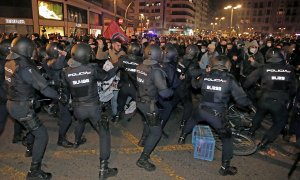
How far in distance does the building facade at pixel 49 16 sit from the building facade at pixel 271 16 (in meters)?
84.3

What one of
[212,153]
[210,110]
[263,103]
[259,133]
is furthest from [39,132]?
[259,133]

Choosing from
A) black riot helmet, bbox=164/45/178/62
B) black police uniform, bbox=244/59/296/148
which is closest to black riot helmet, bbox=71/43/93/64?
black riot helmet, bbox=164/45/178/62

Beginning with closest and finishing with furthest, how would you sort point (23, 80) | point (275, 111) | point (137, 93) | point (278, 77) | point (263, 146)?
point (23, 80) → point (137, 93) → point (278, 77) → point (275, 111) → point (263, 146)

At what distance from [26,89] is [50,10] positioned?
102 ft

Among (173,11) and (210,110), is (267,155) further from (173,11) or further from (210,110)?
(173,11)

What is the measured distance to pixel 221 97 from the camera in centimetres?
434

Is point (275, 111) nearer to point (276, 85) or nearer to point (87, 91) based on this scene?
point (276, 85)

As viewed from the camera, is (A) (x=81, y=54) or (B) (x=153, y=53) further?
(B) (x=153, y=53)

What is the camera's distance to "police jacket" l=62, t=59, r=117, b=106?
4.18 meters

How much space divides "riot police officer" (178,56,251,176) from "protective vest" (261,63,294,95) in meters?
1.14

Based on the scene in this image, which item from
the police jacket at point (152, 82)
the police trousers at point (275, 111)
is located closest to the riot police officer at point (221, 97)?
the police jacket at point (152, 82)

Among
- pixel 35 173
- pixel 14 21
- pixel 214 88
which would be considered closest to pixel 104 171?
pixel 35 173

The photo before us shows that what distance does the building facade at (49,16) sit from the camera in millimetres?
27406

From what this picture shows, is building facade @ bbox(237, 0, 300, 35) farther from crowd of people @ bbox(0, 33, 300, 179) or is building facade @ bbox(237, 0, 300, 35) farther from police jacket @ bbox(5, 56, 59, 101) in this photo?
police jacket @ bbox(5, 56, 59, 101)
